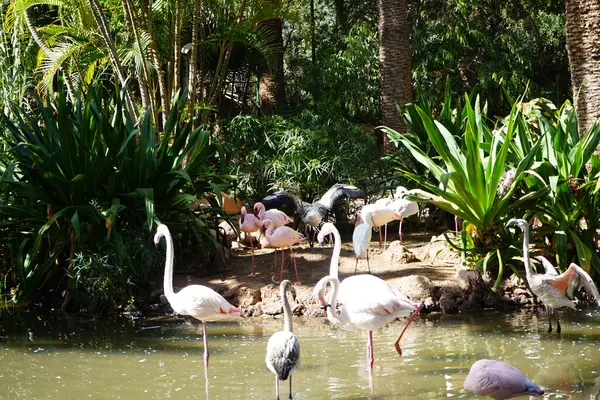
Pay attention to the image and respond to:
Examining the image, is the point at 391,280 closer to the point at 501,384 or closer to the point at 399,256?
the point at 399,256

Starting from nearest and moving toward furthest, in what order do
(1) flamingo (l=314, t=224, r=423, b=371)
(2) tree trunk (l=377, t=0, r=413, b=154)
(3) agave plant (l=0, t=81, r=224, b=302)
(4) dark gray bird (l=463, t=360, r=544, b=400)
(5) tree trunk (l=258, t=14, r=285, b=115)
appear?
1. (4) dark gray bird (l=463, t=360, r=544, b=400)
2. (1) flamingo (l=314, t=224, r=423, b=371)
3. (3) agave plant (l=0, t=81, r=224, b=302)
4. (2) tree trunk (l=377, t=0, r=413, b=154)
5. (5) tree trunk (l=258, t=14, r=285, b=115)

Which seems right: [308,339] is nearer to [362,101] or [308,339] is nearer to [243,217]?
[243,217]

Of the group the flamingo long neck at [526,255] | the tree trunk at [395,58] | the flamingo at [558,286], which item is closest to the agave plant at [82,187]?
the flamingo long neck at [526,255]

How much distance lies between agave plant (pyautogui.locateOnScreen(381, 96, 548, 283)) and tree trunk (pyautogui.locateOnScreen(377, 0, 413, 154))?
4074mm

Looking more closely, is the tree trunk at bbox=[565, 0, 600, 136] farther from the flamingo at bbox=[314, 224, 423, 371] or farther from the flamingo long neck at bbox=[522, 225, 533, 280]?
the flamingo at bbox=[314, 224, 423, 371]

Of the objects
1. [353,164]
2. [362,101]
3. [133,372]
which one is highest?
[362,101]

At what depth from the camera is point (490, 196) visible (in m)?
8.62

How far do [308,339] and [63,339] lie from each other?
2.33 meters

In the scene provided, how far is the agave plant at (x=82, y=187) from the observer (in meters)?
9.03

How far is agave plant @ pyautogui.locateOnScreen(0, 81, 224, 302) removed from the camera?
29.6ft

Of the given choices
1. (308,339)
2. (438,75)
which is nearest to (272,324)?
(308,339)

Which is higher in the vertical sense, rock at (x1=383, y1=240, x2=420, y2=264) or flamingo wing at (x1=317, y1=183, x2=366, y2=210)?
flamingo wing at (x1=317, y1=183, x2=366, y2=210)

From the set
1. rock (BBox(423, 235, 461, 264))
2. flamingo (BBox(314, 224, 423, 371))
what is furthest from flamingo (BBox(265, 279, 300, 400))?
rock (BBox(423, 235, 461, 264))

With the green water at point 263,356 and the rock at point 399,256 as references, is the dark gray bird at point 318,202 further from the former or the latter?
the green water at point 263,356
